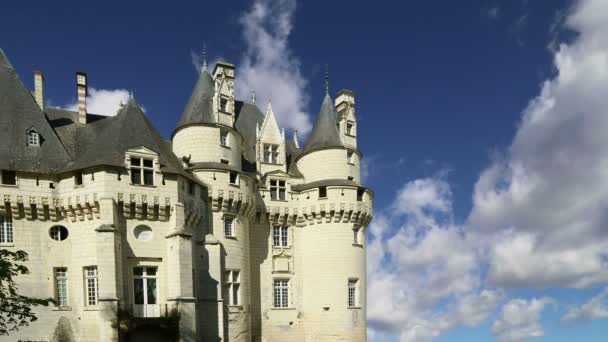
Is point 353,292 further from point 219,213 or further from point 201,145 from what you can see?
point 201,145

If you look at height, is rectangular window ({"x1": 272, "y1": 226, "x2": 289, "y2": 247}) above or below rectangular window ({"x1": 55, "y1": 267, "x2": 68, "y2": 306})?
above

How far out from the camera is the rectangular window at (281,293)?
32094mm

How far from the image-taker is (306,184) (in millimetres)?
33812

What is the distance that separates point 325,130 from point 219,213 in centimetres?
1019

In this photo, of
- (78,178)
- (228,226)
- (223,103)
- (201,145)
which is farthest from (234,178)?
(78,178)

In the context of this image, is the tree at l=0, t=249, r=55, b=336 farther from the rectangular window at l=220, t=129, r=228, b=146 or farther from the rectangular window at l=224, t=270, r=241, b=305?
the rectangular window at l=220, t=129, r=228, b=146

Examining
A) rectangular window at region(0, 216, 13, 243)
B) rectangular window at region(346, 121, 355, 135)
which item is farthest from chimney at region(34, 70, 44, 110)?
rectangular window at region(346, 121, 355, 135)

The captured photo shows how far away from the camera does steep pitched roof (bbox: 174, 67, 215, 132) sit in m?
29.8

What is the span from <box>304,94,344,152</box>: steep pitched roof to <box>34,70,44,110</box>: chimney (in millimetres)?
16681

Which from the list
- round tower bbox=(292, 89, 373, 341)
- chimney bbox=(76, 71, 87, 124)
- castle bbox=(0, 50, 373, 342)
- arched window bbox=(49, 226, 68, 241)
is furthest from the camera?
round tower bbox=(292, 89, 373, 341)

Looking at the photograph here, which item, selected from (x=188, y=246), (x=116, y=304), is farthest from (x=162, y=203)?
(x=116, y=304)

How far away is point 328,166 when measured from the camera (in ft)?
109

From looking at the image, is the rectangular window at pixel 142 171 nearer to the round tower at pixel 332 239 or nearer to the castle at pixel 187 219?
the castle at pixel 187 219

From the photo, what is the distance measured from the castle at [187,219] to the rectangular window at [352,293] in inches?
3.0
